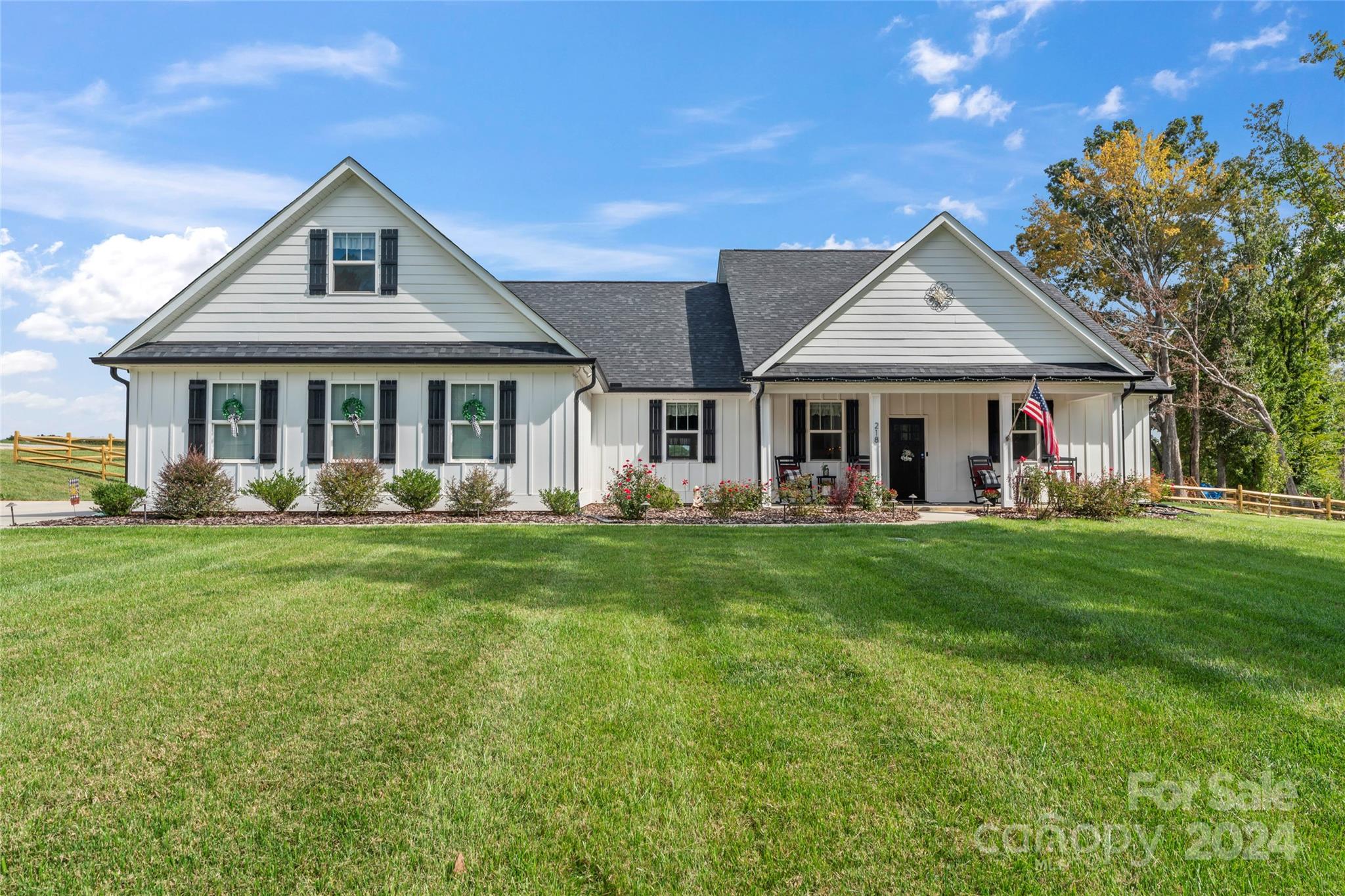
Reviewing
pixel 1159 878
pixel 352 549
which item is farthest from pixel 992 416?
pixel 1159 878

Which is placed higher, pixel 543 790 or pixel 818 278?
pixel 818 278

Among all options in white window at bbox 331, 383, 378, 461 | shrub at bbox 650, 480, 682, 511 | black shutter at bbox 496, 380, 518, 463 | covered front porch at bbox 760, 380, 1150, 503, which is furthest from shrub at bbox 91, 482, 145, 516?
covered front porch at bbox 760, 380, 1150, 503

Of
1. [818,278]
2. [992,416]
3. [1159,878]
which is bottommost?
[1159,878]

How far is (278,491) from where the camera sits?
13477 mm

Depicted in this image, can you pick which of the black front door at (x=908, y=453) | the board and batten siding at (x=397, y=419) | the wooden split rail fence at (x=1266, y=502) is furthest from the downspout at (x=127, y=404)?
the wooden split rail fence at (x=1266, y=502)

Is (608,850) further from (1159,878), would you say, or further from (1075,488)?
(1075,488)

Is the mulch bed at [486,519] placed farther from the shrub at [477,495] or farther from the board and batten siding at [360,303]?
the board and batten siding at [360,303]

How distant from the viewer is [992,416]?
56.4 feet

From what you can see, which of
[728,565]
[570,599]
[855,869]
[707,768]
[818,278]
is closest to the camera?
[855,869]

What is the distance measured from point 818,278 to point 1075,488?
32.9 feet

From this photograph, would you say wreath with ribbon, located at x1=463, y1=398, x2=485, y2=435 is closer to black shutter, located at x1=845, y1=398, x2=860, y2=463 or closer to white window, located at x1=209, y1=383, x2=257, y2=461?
white window, located at x1=209, y1=383, x2=257, y2=461

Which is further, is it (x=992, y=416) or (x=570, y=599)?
(x=992, y=416)

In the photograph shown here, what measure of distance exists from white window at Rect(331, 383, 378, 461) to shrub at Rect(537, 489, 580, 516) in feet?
12.3

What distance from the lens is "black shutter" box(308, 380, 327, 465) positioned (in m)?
14.1
